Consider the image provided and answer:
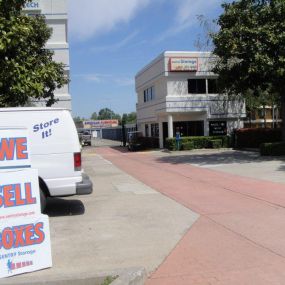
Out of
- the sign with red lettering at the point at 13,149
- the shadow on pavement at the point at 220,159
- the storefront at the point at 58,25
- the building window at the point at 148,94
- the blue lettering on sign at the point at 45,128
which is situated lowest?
the shadow on pavement at the point at 220,159

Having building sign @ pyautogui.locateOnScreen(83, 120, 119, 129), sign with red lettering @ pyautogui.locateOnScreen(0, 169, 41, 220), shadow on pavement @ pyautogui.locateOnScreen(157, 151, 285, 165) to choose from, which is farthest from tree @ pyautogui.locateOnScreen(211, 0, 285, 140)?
building sign @ pyautogui.locateOnScreen(83, 120, 119, 129)

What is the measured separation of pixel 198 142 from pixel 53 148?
2650 centimetres

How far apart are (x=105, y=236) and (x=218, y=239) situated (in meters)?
1.82

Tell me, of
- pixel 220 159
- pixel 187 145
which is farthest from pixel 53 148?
pixel 187 145

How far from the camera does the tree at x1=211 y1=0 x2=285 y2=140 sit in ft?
72.1

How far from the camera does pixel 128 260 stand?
6.71 meters

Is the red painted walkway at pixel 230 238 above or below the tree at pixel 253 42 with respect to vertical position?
below

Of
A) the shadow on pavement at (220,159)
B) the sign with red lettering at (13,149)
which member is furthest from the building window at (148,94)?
the sign with red lettering at (13,149)

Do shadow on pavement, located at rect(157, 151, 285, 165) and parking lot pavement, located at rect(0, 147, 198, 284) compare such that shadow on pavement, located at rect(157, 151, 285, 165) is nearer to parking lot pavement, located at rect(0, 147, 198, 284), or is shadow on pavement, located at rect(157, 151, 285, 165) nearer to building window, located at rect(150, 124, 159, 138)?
parking lot pavement, located at rect(0, 147, 198, 284)

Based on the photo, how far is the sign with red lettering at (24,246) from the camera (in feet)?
19.7

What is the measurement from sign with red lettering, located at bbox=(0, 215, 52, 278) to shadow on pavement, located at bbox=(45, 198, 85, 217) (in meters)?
4.10

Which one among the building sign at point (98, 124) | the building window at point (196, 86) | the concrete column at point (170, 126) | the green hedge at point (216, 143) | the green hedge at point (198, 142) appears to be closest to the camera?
the green hedge at point (198, 142)

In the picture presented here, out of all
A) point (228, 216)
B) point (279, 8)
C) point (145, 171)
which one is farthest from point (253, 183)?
point (279, 8)

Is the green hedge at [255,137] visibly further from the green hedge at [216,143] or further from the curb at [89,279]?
the curb at [89,279]
